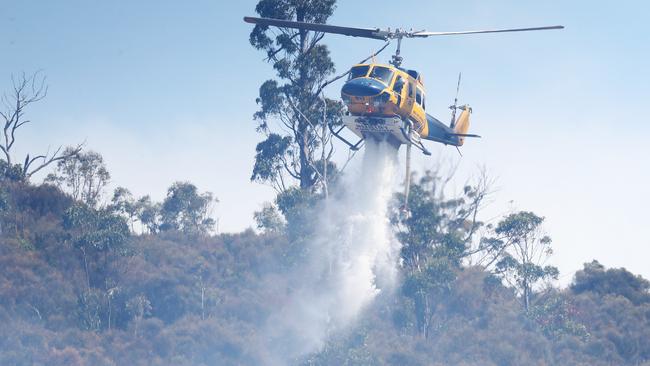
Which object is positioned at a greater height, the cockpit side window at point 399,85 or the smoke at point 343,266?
the cockpit side window at point 399,85

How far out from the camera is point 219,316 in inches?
1902

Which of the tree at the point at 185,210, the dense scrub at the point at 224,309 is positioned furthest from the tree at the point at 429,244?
the tree at the point at 185,210

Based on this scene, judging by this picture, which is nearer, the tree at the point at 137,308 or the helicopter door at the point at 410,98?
the helicopter door at the point at 410,98

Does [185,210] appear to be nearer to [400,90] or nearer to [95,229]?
[95,229]

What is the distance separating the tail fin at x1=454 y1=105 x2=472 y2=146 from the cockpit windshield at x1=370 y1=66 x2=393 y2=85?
8.16 meters

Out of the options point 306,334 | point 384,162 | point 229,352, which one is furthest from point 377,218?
point 229,352

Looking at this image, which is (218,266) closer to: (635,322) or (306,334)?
(306,334)

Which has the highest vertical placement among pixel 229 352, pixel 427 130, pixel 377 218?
pixel 427 130

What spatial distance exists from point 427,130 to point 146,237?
946 inches

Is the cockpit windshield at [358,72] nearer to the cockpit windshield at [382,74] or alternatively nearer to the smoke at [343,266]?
the cockpit windshield at [382,74]

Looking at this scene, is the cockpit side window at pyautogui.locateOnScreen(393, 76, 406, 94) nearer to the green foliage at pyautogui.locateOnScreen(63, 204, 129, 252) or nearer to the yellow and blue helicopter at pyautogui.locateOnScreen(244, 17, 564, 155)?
the yellow and blue helicopter at pyautogui.locateOnScreen(244, 17, 564, 155)

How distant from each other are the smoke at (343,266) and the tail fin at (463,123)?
3.73 m

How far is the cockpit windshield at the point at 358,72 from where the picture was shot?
33.5m

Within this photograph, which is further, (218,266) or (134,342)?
(218,266)
